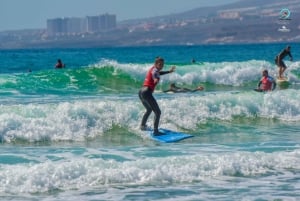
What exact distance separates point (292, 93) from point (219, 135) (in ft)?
21.4

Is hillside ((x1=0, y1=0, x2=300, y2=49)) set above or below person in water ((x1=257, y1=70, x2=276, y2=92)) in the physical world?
above

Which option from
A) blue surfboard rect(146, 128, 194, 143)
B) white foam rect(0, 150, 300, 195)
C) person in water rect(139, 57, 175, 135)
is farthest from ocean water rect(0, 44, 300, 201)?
person in water rect(139, 57, 175, 135)

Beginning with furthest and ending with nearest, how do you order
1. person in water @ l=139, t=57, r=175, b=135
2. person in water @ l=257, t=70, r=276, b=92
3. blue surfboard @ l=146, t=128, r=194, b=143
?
person in water @ l=257, t=70, r=276, b=92, blue surfboard @ l=146, t=128, r=194, b=143, person in water @ l=139, t=57, r=175, b=135

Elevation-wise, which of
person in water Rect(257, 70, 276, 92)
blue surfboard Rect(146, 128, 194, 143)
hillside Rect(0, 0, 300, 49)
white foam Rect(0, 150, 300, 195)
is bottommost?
white foam Rect(0, 150, 300, 195)

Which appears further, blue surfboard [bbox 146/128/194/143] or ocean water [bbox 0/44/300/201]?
blue surfboard [bbox 146/128/194/143]

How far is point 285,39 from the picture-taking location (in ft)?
482

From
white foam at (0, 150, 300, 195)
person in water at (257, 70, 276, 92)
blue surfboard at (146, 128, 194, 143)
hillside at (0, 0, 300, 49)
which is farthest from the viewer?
hillside at (0, 0, 300, 49)

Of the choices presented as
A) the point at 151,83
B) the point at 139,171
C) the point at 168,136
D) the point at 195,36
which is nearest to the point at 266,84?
the point at 168,136

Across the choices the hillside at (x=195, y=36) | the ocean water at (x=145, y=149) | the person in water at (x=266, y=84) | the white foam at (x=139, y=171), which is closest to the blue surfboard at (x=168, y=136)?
the ocean water at (x=145, y=149)

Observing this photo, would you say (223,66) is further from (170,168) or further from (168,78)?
(170,168)

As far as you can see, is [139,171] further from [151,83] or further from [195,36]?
[195,36]

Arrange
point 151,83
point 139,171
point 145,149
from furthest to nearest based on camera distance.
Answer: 1. point 151,83
2. point 145,149
3. point 139,171

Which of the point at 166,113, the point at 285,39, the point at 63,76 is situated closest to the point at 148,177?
the point at 166,113

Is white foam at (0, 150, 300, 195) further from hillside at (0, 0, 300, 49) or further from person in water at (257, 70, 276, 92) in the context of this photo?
hillside at (0, 0, 300, 49)
